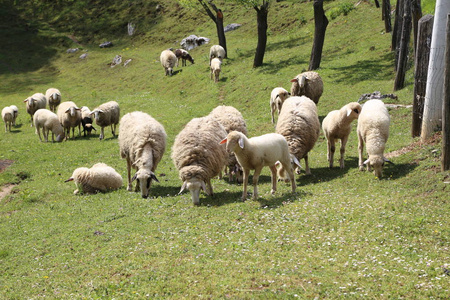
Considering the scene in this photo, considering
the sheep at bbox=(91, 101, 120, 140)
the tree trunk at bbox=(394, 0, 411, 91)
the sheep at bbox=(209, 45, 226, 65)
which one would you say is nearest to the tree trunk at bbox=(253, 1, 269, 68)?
the sheep at bbox=(209, 45, 226, 65)

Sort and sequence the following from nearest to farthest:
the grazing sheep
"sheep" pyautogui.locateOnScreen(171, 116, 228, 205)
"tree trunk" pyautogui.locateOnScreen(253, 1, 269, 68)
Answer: "sheep" pyautogui.locateOnScreen(171, 116, 228, 205) → the grazing sheep → "tree trunk" pyautogui.locateOnScreen(253, 1, 269, 68)

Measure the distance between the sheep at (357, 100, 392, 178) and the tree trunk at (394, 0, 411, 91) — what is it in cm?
857

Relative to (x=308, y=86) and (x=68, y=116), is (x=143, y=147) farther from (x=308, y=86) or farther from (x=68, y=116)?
(x=68, y=116)

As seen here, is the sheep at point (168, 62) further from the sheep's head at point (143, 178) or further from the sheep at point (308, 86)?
the sheep's head at point (143, 178)

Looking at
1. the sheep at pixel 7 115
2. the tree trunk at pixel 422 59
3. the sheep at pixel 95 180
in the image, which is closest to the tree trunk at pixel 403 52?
the tree trunk at pixel 422 59

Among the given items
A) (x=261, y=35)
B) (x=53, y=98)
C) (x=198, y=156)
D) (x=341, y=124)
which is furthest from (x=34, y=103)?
(x=341, y=124)

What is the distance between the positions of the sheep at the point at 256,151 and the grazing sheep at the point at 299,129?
4.01 feet

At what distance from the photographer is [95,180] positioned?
14742 millimetres

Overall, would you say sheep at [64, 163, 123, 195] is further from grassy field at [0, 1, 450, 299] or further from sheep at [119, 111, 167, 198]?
sheep at [119, 111, 167, 198]

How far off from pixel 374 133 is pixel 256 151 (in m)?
3.50

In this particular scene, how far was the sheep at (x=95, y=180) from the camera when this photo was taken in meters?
14.8

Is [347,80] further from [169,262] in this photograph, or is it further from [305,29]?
[169,262]

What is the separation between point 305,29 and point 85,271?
1368 inches

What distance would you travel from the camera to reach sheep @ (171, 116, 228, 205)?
11.8 meters
